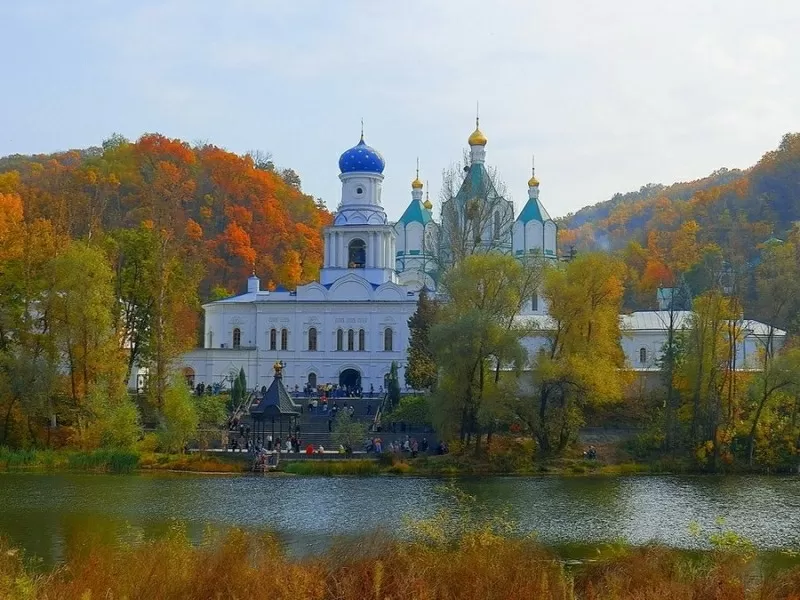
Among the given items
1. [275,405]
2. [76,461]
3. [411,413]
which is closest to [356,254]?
[411,413]

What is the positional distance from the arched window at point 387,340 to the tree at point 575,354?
44.3 feet

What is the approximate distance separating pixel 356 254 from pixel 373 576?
39.7 meters

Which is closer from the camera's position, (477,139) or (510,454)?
(510,454)

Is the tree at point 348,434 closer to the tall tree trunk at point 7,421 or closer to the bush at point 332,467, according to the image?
the bush at point 332,467

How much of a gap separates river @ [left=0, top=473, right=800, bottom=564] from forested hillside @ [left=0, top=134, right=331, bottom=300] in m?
32.8

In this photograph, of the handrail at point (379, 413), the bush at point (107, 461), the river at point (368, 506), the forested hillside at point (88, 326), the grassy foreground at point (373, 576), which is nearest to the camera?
the grassy foreground at point (373, 576)

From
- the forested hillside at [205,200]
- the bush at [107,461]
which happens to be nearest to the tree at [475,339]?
the bush at [107,461]

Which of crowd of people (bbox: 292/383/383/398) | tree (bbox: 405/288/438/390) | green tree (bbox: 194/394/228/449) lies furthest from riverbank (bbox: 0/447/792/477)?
crowd of people (bbox: 292/383/383/398)

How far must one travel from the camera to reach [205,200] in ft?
221

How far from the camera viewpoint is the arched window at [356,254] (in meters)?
52.1

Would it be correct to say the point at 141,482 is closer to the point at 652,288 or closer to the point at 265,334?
the point at 265,334

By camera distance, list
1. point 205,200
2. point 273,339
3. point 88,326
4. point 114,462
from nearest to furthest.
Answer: point 114,462 < point 88,326 < point 273,339 < point 205,200

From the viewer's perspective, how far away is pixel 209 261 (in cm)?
6381

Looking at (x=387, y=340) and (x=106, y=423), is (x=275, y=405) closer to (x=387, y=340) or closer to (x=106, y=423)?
(x=106, y=423)
